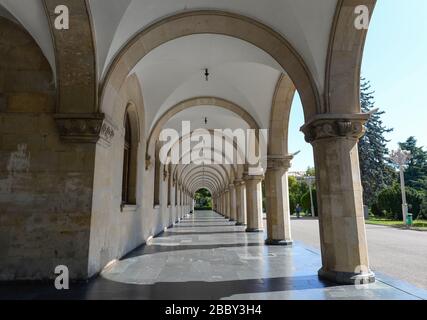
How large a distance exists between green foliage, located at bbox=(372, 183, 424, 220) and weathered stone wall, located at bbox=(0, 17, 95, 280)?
26938 millimetres

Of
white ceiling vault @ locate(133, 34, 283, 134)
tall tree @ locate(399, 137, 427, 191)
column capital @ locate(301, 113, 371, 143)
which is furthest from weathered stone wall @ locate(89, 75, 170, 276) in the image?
tall tree @ locate(399, 137, 427, 191)

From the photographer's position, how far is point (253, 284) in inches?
174

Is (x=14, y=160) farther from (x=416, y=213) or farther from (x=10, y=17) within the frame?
(x=416, y=213)

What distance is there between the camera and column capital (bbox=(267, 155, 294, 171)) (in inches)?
355

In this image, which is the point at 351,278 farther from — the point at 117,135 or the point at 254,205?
the point at 254,205

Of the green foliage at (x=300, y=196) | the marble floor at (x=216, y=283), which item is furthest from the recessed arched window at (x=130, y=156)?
the green foliage at (x=300, y=196)

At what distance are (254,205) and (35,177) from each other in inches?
380

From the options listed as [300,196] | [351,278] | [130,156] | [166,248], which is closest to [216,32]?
[130,156]

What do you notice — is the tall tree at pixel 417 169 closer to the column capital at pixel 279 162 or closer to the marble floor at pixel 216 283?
the column capital at pixel 279 162

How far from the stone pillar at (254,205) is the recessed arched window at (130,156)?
6474 mm

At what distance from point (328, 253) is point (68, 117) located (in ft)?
16.3

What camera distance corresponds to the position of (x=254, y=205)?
12984mm

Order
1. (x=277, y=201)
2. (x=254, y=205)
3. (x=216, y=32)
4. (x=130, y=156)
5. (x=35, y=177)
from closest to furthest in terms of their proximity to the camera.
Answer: (x=35, y=177), (x=216, y=32), (x=130, y=156), (x=277, y=201), (x=254, y=205)
